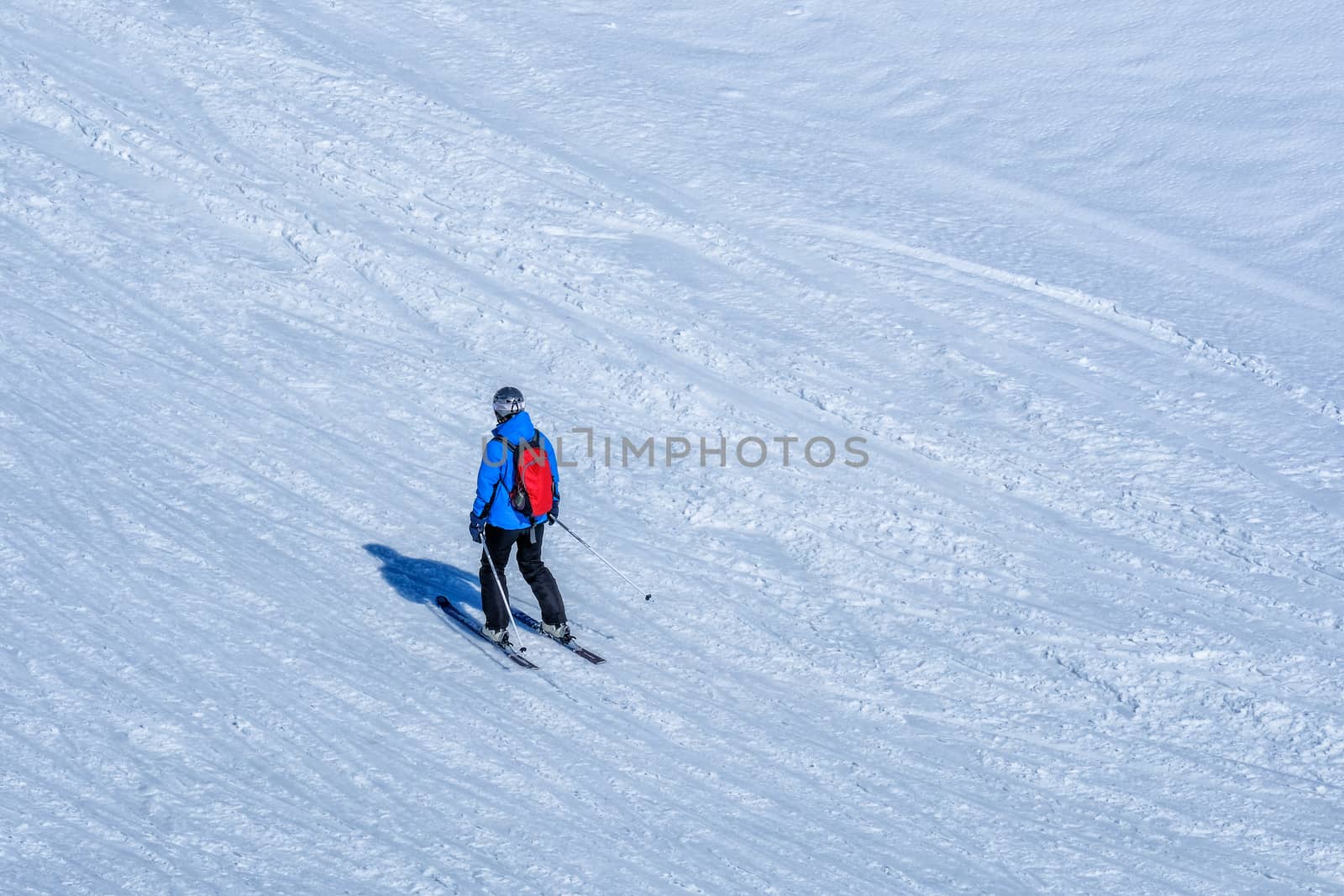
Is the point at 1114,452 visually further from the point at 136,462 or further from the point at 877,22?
the point at 877,22

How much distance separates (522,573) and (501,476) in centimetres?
77

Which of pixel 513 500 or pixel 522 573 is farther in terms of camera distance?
pixel 522 573

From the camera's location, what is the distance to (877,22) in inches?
694

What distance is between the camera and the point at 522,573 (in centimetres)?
895

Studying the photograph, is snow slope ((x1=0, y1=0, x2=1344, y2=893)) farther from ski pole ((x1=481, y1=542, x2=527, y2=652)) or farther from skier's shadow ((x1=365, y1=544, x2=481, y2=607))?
ski pole ((x1=481, y1=542, x2=527, y2=652))

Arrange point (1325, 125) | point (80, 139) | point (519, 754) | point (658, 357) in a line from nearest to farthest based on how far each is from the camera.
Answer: point (519, 754)
point (658, 357)
point (80, 139)
point (1325, 125)

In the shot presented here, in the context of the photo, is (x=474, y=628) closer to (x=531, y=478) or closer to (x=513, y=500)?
(x=513, y=500)

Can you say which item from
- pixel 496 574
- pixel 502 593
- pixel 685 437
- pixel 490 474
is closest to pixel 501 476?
pixel 490 474

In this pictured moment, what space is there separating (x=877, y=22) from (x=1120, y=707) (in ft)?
36.4

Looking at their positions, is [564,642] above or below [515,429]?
below

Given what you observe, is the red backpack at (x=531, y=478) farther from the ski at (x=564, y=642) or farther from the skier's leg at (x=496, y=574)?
the ski at (x=564, y=642)

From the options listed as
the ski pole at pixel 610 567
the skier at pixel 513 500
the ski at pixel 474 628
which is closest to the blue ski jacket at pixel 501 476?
the skier at pixel 513 500

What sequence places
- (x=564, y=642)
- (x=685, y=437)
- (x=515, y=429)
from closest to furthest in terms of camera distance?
(x=515, y=429) < (x=564, y=642) < (x=685, y=437)

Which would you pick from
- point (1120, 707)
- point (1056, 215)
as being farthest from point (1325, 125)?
point (1120, 707)
